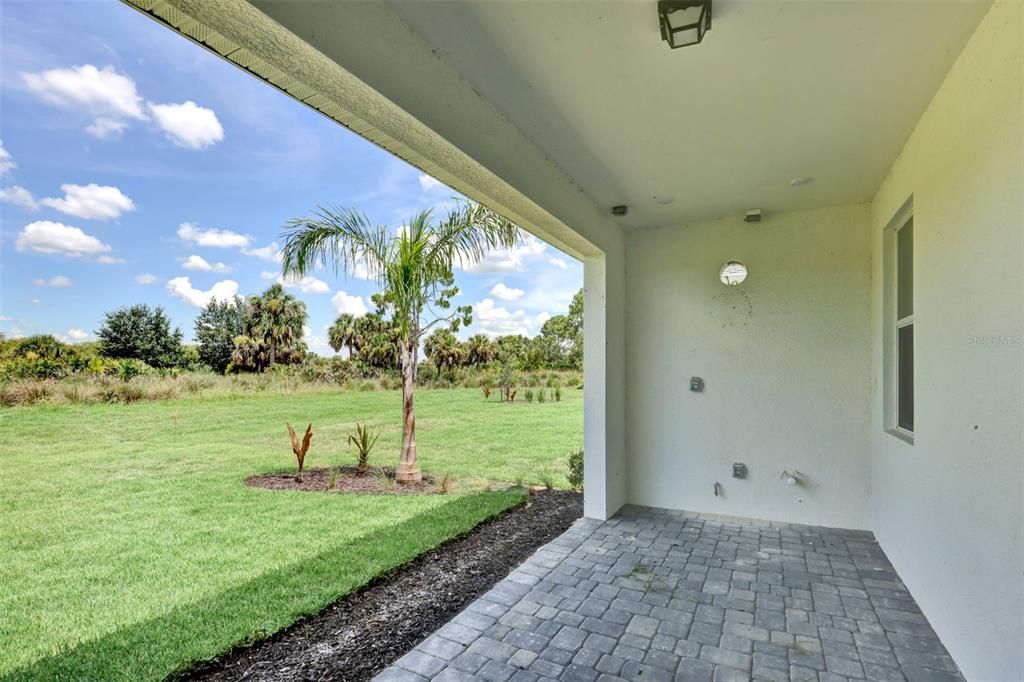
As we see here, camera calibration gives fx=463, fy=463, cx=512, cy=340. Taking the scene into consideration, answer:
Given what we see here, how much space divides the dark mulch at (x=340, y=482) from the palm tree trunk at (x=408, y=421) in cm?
13

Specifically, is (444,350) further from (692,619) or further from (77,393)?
(692,619)

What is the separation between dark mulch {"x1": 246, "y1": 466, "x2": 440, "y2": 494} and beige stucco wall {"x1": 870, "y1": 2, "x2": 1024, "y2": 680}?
4834 mm

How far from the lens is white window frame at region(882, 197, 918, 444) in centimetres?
332

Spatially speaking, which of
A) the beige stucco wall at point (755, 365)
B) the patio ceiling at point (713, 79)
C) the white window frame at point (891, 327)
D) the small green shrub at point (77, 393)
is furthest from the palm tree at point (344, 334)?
the white window frame at point (891, 327)

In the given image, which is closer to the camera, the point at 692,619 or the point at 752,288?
the point at 692,619

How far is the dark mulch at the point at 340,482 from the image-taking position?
573 centimetres

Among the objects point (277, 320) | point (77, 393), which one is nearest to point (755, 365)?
point (77, 393)

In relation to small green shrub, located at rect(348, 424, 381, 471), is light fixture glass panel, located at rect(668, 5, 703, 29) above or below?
above

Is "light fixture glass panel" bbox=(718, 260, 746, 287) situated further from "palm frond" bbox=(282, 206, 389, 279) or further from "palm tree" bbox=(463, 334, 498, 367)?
"palm tree" bbox=(463, 334, 498, 367)

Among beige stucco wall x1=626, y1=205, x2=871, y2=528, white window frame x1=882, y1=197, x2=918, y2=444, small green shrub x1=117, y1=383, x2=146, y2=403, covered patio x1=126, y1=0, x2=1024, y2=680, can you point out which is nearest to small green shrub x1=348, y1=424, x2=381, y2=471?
small green shrub x1=117, y1=383, x2=146, y2=403

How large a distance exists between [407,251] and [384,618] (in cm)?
407

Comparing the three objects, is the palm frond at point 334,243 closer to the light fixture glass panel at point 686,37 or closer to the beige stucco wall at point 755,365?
the beige stucco wall at point 755,365

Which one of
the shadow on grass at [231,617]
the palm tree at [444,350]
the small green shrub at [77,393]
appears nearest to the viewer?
the shadow on grass at [231,617]

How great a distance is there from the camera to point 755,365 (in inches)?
166
